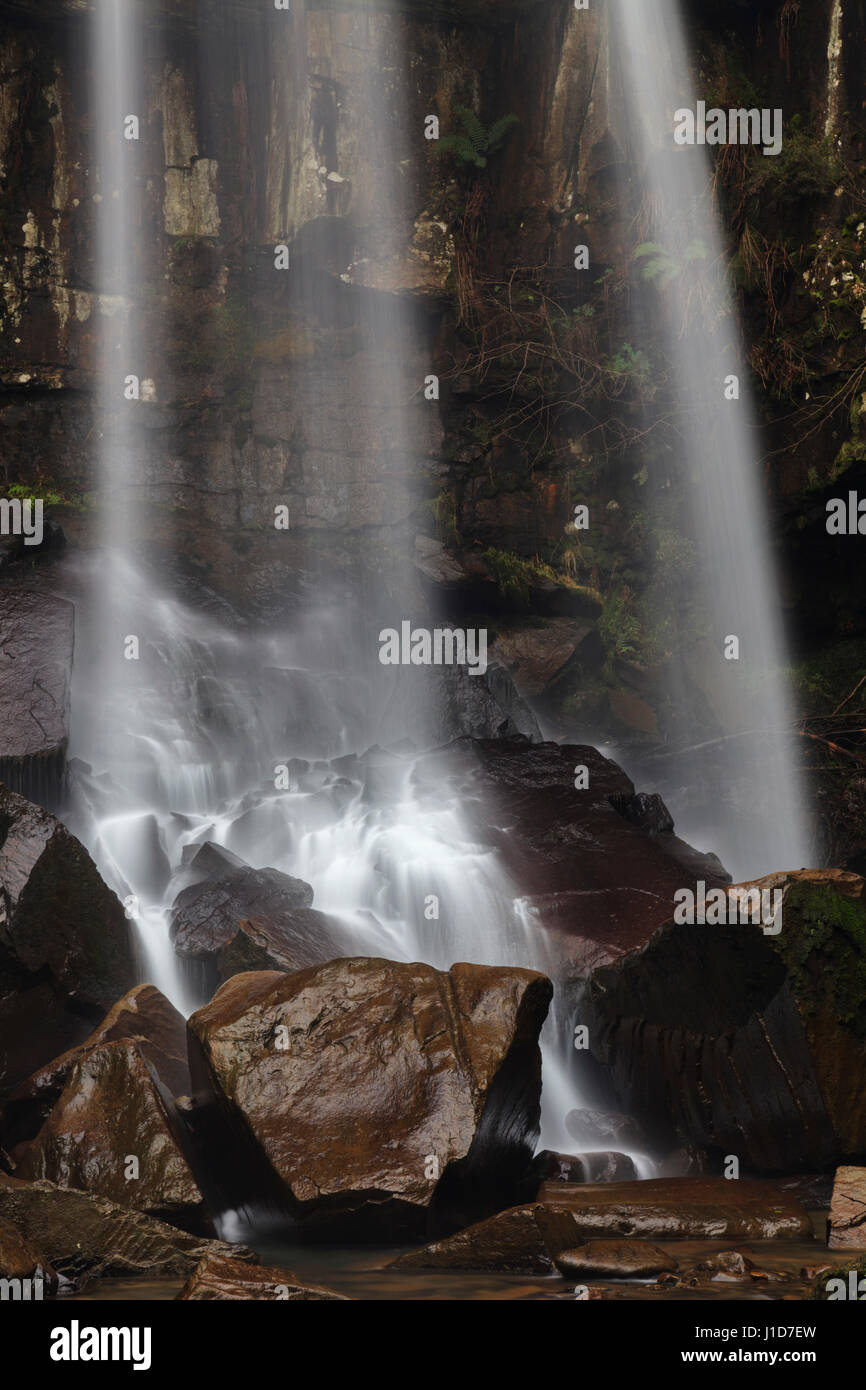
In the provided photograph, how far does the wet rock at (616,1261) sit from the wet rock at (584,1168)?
1.45 m

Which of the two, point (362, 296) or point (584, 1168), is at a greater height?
point (362, 296)

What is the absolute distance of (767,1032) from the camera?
5.96 m

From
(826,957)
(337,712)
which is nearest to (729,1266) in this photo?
(826,957)

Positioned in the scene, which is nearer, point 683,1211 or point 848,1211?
point 848,1211

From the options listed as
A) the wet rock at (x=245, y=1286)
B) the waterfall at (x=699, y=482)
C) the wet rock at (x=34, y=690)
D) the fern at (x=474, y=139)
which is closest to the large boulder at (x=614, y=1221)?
the wet rock at (x=245, y=1286)

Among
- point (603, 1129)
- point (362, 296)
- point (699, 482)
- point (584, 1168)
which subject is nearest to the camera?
point (584, 1168)

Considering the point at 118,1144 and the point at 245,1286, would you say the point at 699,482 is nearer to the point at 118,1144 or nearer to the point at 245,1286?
the point at 118,1144

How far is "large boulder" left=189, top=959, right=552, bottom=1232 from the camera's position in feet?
16.1

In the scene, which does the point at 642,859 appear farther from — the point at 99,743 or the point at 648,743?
the point at 99,743

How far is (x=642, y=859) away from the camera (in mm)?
9734

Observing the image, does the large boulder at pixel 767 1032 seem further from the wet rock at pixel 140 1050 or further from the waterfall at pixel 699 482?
the waterfall at pixel 699 482

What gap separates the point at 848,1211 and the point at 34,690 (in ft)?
24.0

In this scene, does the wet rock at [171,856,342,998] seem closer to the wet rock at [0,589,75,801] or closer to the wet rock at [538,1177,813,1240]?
the wet rock at [0,589,75,801]

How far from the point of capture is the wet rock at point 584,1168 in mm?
6008
